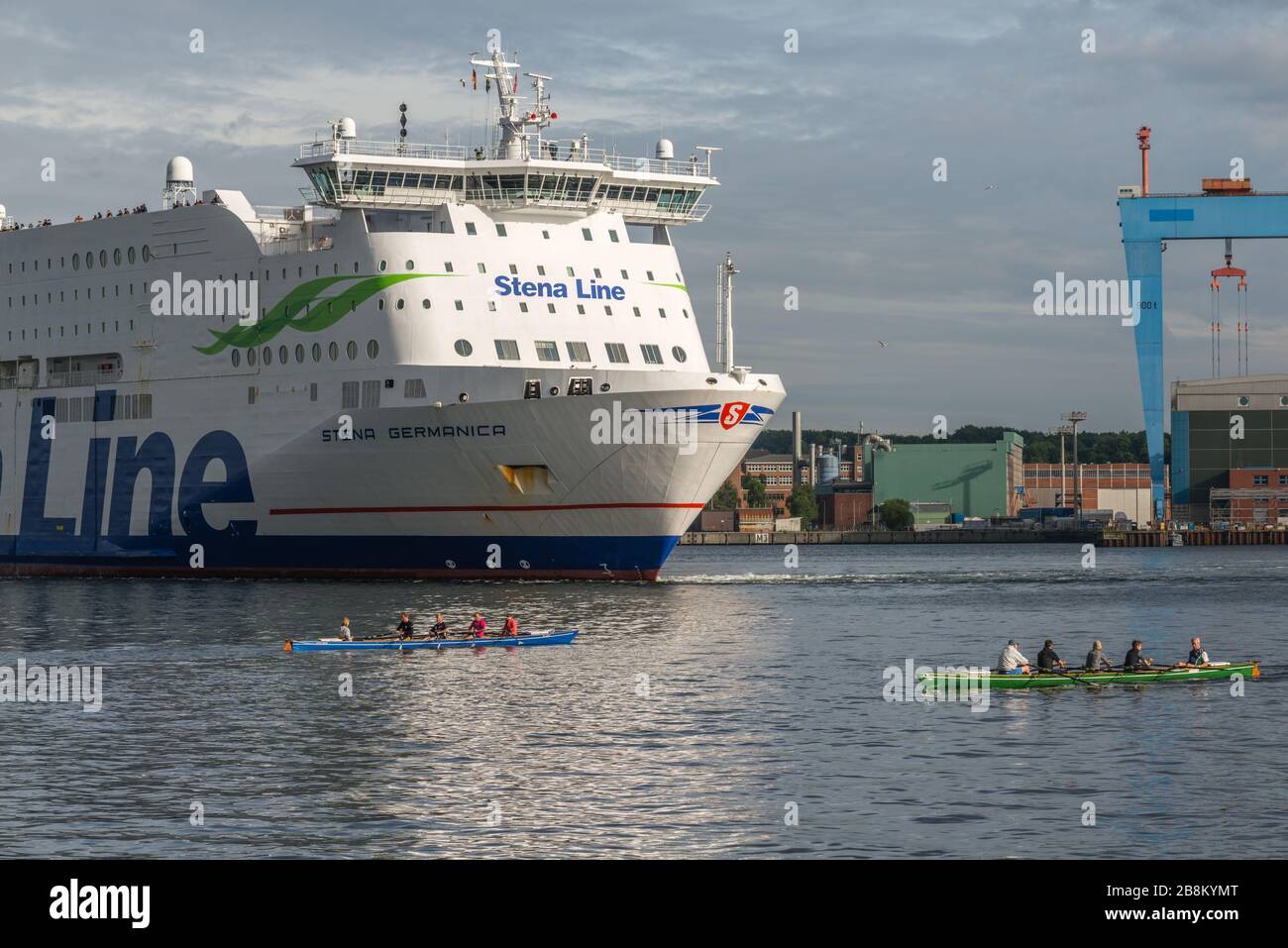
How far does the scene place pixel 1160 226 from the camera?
386 ft

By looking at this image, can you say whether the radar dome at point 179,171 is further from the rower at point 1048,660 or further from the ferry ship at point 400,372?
the rower at point 1048,660

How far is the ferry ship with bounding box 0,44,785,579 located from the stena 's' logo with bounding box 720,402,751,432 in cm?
12

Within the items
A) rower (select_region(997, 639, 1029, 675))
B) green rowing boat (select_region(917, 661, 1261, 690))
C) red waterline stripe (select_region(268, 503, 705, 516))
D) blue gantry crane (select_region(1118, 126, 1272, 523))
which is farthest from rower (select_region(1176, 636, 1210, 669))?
blue gantry crane (select_region(1118, 126, 1272, 523))

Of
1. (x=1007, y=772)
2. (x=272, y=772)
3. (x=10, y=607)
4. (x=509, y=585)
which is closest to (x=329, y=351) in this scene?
(x=509, y=585)

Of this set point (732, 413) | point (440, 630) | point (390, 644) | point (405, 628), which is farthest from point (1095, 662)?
point (732, 413)

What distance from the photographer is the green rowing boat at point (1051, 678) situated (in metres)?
31.6

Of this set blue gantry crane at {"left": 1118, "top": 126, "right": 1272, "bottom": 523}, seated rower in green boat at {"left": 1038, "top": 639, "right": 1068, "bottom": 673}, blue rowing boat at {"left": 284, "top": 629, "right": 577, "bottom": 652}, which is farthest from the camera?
blue gantry crane at {"left": 1118, "top": 126, "right": 1272, "bottom": 523}

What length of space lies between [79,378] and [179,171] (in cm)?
925

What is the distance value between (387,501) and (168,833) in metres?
33.9

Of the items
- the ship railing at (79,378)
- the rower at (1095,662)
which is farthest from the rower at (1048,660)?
the ship railing at (79,378)

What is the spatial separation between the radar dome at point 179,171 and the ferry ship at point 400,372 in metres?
0.10

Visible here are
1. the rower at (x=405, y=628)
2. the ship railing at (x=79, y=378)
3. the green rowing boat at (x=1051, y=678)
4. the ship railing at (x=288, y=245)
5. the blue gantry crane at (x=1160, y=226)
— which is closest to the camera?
the green rowing boat at (x=1051, y=678)

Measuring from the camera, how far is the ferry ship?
164 feet

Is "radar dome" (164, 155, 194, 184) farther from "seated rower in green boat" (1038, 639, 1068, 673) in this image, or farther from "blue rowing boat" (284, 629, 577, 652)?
"seated rower in green boat" (1038, 639, 1068, 673)
